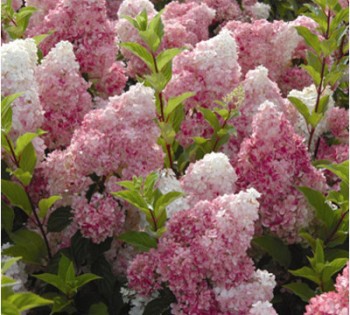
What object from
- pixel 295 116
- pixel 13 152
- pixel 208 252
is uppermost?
pixel 13 152

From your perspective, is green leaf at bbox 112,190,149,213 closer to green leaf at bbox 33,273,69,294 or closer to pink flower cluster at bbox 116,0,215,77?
green leaf at bbox 33,273,69,294

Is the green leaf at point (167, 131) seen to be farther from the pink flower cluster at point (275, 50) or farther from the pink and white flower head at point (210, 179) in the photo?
the pink flower cluster at point (275, 50)

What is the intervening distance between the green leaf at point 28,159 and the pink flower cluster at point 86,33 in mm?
A: 539

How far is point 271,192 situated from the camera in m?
1.77

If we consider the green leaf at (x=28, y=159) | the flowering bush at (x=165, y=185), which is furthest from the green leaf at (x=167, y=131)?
the green leaf at (x=28, y=159)

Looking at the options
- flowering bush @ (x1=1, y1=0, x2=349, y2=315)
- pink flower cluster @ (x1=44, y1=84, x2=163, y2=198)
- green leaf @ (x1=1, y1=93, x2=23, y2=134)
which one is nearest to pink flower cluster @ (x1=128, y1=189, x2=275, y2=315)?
flowering bush @ (x1=1, y1=0, x2=349, y2=315)

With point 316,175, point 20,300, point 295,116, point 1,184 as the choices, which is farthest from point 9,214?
point 295,116

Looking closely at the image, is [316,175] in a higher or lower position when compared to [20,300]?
lower

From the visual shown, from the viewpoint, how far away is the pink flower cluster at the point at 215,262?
1524 millimetres

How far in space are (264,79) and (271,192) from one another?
49cm

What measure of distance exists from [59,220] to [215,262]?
0.48 meters

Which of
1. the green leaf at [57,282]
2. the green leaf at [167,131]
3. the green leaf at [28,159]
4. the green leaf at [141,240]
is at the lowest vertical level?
the green leaf at [57,282]

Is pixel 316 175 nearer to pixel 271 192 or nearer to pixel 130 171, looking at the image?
pixel 271 192

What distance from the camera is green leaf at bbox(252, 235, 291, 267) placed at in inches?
69.0
